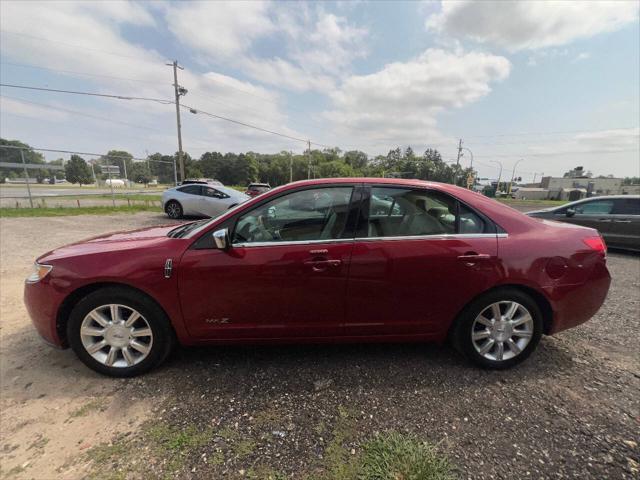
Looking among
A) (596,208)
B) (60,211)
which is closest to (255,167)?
(60,211)

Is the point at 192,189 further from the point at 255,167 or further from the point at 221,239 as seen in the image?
the point at 255,167

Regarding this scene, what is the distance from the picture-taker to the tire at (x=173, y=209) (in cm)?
1151

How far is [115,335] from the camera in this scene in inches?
95.0

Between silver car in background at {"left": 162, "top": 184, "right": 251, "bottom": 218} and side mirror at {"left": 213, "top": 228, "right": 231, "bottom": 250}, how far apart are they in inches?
356

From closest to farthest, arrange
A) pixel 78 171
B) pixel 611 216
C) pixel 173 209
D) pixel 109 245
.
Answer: pixel 109 245, pixel 611 216, pixel 173 209, pixel 78 171

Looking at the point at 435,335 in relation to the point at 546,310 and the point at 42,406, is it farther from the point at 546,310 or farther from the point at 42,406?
the point at 42,406

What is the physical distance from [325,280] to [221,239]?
32.5 inches

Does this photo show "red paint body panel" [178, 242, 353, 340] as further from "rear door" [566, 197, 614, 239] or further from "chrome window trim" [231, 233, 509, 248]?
"rear door" [566, 197, 614, 239]

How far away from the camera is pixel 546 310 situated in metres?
2.60

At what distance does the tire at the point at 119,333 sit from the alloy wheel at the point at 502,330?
252cm

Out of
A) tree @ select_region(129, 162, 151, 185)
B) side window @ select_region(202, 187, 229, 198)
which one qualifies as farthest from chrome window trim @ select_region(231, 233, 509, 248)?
tree @ select_region(129, 162, 151, 185)

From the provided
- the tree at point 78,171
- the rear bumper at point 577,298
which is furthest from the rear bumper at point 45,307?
the tree at point 78,171

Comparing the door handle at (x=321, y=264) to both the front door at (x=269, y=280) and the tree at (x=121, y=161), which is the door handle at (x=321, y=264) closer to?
the front door at (x=269, y=280)

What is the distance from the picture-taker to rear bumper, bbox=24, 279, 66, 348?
2373mm
